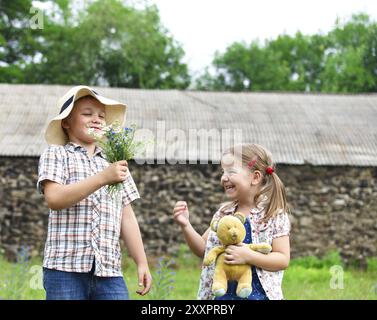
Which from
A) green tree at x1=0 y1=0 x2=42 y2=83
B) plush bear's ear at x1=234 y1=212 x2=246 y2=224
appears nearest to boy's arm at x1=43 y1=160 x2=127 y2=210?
plush bear's ear at x1=234 y1=212 x2=246 y2=224

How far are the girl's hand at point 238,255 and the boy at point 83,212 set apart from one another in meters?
0.53

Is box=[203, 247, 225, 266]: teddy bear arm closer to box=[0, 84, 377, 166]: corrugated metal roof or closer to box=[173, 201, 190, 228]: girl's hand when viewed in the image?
box=[173, 201, 190, 228]: girl's hand

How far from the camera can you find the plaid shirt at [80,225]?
3434 millimetres

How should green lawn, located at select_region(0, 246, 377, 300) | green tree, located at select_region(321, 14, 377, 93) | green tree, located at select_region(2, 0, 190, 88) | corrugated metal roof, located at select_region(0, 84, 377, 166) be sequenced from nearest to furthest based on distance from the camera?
green lawn, located at select_region(0, 246, 377, 300), corrugated metal roof, located at select_region(0, 84, 377, 166), green tree, located at select_region(2, 0, 190, 88), green tree, located at select_region(321, 14, 377, 93)

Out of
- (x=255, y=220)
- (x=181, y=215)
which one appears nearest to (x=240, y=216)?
(x=255, y=220)

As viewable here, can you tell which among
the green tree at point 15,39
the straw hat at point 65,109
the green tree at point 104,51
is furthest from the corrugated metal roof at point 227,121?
the green tree at point 104,51

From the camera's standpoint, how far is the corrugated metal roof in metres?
14.5

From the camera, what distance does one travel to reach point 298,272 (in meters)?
12.5

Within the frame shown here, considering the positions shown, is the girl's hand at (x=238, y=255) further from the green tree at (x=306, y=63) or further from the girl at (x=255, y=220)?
the green tree at (x=306, y=63)

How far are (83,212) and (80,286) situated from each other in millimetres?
380

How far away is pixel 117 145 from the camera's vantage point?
3.47 meters

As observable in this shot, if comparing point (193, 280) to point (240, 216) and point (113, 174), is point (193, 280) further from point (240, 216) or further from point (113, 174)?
point (113, 174)
